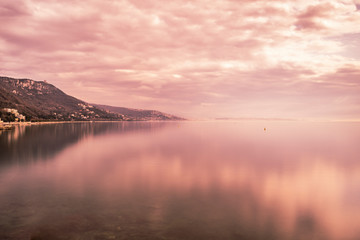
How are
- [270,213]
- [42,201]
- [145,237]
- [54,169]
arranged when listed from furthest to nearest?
[54,169] → [42,201] → [270,213] → [145,237]

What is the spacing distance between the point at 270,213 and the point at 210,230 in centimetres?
690

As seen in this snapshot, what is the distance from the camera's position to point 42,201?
72.7 feet

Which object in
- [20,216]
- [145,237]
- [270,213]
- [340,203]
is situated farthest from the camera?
[340,203]

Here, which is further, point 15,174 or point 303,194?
point 15,174

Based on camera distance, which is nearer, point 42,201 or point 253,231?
point 253,231

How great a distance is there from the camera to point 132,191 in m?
26.1

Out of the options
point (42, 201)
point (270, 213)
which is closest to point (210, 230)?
point (270, 213)

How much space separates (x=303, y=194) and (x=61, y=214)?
2509cm

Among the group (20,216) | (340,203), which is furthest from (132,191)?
(340,203)

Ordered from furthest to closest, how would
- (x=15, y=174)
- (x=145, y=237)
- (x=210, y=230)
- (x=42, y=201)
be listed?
(x=15, y=174) < (x=42, y=201) < (x=210, y=230) < (x=145, y=237)

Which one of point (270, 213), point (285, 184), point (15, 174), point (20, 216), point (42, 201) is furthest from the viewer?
point (15, 174)

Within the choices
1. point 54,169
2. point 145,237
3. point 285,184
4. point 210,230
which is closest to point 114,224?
point 145,237

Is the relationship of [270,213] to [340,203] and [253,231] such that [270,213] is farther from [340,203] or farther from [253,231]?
[340,203]

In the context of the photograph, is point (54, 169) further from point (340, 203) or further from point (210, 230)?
point (340, 203)
